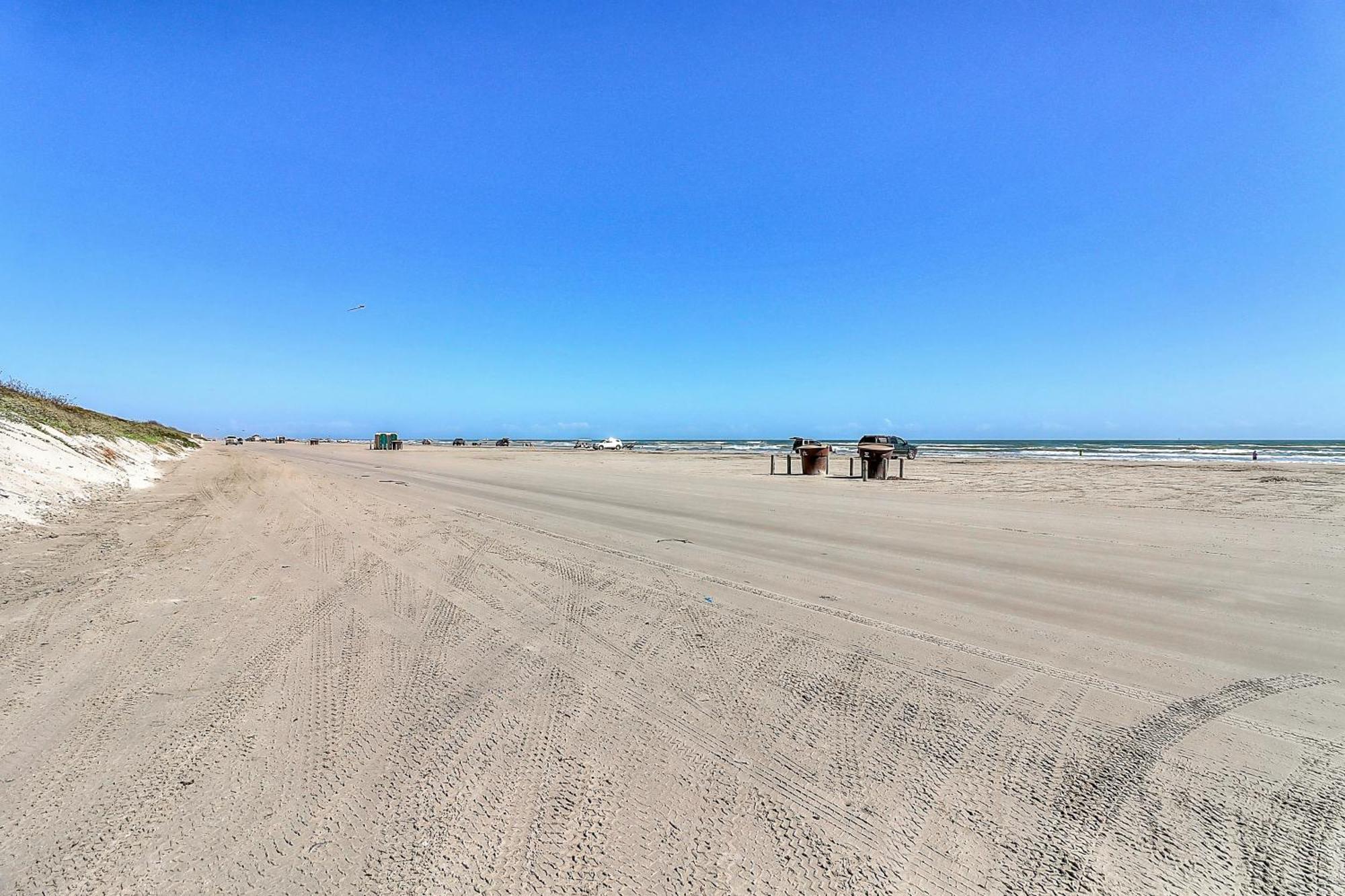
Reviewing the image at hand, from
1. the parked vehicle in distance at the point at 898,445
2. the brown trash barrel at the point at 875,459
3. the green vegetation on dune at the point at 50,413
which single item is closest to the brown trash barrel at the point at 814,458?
the brown trash barrel at the point at 875,459

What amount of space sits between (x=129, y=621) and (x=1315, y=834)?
6552 mm

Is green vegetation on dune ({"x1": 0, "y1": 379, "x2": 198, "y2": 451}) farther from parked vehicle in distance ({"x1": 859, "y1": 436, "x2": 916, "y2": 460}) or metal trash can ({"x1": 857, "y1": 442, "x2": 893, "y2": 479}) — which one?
parked vehicle in distance ({"x1": 859, "y1": 436, "x2": 916, "y2": 460})

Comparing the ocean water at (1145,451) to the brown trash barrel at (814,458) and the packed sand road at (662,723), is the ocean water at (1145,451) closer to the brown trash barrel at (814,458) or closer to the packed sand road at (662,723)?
the brown trash barrel at (814,458)

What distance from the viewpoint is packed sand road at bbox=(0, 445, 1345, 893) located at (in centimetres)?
196

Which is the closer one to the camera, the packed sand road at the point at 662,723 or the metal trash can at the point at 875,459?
the packed sand road at the point at 662,723

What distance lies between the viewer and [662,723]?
2885mm

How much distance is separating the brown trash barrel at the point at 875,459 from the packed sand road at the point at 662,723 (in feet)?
43.0

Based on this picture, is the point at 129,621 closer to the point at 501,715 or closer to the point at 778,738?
the point at 501,715

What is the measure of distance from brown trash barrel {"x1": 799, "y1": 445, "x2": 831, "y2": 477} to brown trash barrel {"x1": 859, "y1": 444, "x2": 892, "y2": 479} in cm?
258

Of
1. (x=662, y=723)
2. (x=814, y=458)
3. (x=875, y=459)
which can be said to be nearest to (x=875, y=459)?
(x=875, y=459)

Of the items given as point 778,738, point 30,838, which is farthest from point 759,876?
point 30,838

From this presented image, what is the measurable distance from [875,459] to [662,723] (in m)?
19.0

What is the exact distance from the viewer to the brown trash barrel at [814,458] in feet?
76.5

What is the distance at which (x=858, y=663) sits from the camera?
3664mm
